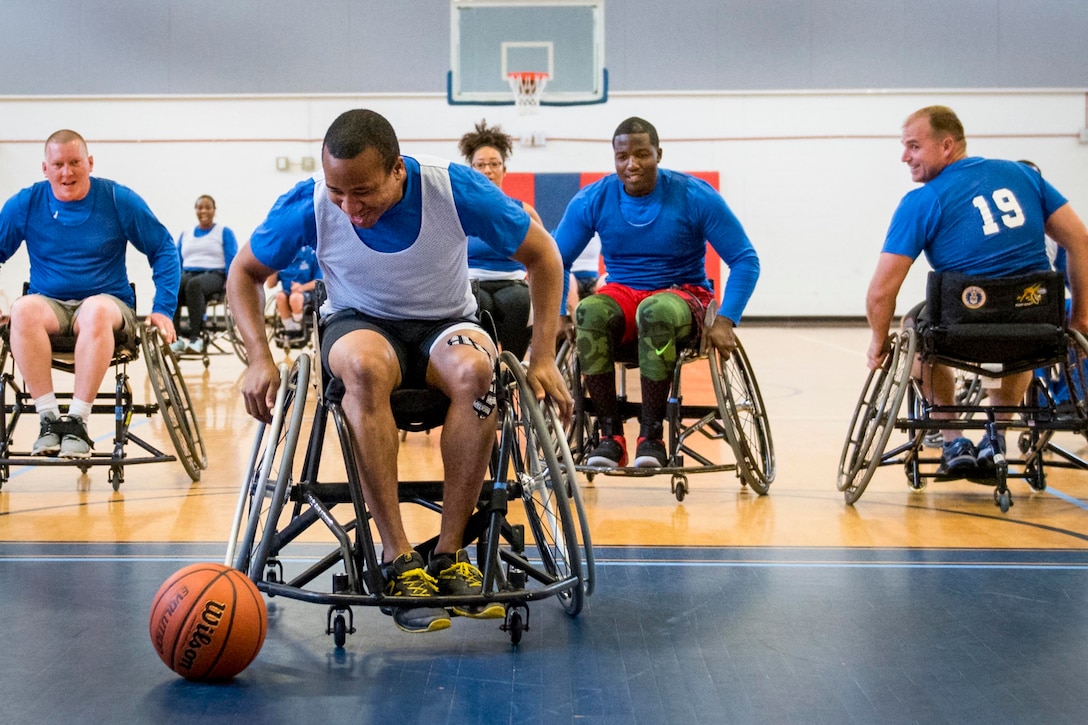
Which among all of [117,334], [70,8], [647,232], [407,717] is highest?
[70,8]

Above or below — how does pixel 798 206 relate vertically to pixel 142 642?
above

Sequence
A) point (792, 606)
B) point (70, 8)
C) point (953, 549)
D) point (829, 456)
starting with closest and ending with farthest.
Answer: point (792, 606)
point (953, 549)
point (829, 456)
point (70, 8)

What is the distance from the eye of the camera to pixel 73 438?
3.88 m

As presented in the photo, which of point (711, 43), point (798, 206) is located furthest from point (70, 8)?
point (798, 206)

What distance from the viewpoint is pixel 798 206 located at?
13.5 metres

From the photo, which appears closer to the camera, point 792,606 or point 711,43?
point 792,606

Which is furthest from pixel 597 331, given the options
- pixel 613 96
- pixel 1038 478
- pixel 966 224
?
pixel 613 96

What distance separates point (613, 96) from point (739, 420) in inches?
377

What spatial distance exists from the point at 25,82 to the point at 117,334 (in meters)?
10.3

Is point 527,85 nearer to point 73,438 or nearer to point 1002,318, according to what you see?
point 73,438

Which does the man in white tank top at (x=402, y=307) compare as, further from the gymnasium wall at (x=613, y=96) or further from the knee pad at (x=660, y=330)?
the gymnasium wall at (x=613, y=96)

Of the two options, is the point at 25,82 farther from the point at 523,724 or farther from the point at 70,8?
the point at 523,724

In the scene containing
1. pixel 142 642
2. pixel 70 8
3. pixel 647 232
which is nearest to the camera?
pixel 142 642

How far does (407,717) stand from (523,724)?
0.61ft
